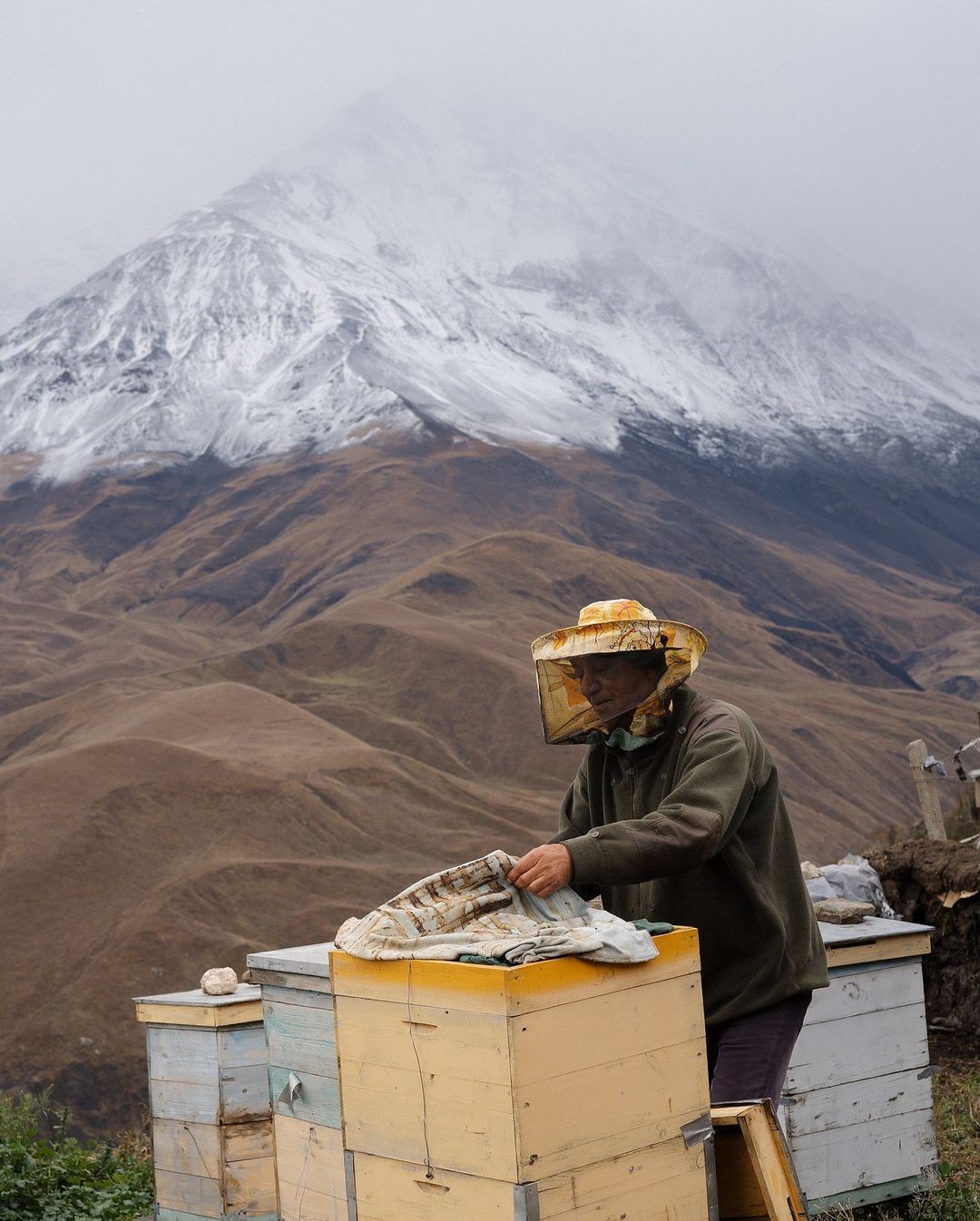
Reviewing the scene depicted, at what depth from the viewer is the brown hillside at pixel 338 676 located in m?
16.8

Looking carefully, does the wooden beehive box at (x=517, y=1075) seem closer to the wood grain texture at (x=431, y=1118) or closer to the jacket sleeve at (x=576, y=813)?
the wood grain texture at (x=431, y=1118)

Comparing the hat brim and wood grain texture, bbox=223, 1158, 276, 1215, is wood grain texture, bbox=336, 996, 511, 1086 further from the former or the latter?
wood grain texture, bbox=223, 1158, 276, 1215

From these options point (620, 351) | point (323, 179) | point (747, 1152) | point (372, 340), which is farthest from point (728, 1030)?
point (323, 179)

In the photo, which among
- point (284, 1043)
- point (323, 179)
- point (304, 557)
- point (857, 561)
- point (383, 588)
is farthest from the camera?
point (323, 179)

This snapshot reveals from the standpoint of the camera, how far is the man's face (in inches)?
128

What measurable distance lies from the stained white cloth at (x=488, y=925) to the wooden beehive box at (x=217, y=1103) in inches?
80.4

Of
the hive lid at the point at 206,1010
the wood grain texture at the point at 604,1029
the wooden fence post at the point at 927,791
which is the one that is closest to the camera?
the wood grain texture at the point at 604,1029

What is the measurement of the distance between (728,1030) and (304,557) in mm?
41686

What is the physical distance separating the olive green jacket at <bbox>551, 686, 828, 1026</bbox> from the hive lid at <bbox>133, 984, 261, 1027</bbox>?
2080 mm

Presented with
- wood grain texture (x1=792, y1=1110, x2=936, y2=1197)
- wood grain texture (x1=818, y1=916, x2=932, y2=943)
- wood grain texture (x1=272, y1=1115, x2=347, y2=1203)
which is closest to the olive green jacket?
wood grain texture (x1=272, y1=1115, x2=347, y2=1203)

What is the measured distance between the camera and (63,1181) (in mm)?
6035

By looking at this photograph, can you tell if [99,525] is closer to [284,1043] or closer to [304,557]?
[304,557]

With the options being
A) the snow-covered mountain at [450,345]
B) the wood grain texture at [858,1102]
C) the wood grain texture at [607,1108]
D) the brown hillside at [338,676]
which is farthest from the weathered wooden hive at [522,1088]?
the snow-covered mountain at [450,345]

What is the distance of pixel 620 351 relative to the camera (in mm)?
78312
